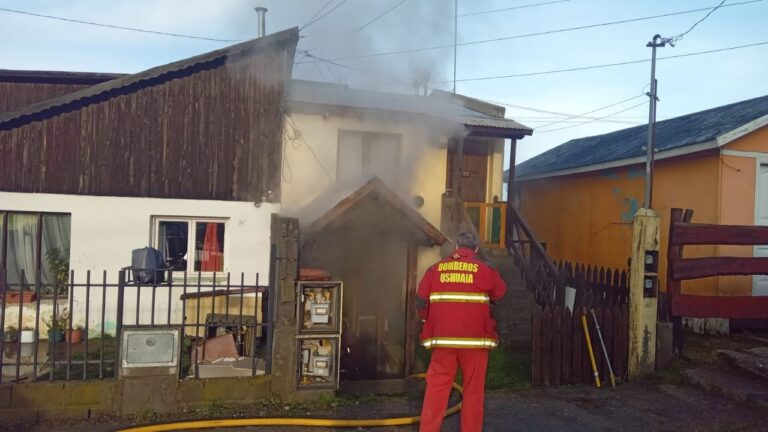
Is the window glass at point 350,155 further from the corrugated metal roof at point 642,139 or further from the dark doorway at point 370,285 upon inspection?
the corrugated metal roof at point 642,139

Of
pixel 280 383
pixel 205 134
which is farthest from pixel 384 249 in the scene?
pixel 205 134

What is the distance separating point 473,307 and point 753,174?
25.7 ft

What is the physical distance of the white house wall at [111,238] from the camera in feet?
33.6

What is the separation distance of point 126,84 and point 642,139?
11.5 m

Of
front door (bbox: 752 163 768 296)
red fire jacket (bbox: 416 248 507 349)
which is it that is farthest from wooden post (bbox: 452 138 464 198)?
red fire jacket (bbox: 416 248 507 349)

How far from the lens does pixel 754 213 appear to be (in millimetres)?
10023

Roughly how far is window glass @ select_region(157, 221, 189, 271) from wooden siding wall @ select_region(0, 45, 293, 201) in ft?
2.12

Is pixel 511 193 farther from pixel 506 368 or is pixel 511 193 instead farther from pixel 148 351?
pixel 148 351

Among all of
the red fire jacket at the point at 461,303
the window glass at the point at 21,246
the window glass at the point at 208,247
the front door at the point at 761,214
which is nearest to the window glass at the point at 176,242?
the window glass at the point at 208,247

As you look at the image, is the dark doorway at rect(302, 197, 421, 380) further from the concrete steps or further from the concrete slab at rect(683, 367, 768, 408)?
the concrete slab at rect(683, 367, 768, 408)

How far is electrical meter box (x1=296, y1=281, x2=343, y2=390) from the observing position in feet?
20.2

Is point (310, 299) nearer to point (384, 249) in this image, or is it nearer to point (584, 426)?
point (384, 249)

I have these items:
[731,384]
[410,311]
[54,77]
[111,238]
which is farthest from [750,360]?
[54,77]

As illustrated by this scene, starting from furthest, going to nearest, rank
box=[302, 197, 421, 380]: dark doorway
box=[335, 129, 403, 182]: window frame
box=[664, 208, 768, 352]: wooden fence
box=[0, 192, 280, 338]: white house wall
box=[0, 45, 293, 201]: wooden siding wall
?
box=[335, 129, 403, 182]: window frame
box=[0, 45, 293, 201]: wooden siding wall
box=[0, 192, 280, 338]: white house wall
box=[302, 197, 421, 380]: dark doorway
box=[664, 208, 768, 352]: wooden fence
